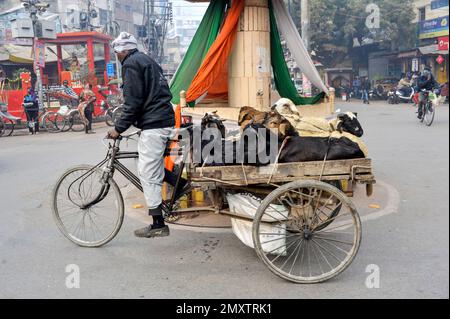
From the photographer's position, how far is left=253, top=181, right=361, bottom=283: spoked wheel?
3.53 metres

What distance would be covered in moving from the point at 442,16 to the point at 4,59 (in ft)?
82.5

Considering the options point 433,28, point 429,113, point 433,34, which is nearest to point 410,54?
point 433,34

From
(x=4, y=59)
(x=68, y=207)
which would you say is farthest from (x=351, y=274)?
(x=4, y=59)

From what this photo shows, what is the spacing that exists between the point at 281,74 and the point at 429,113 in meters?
7.73

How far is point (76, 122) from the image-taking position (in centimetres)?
1795

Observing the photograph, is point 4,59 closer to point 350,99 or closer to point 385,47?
point 350,99

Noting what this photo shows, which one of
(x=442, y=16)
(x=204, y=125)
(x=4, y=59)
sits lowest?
(x=204, y=125)

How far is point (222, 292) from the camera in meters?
3.44

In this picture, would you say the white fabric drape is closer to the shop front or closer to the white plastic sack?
the white plastic sack

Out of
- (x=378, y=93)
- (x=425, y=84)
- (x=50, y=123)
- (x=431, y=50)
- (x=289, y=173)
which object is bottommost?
(x=50, y=123)

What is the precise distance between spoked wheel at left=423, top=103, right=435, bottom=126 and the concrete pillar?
8.10 m

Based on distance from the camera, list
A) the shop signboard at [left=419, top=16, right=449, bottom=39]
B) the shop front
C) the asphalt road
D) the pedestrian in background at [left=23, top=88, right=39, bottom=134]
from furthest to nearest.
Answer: the shop signboard at [left=419, top=16, right=449, bottom=39] → the shop front → the pedestrian in background at [left=23, top=88, right=39, bottom=134] → the asphalt road

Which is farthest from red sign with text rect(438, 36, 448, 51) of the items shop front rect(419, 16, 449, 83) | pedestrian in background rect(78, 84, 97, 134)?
pedestrian in background rect(78, 84, 97, 134)
